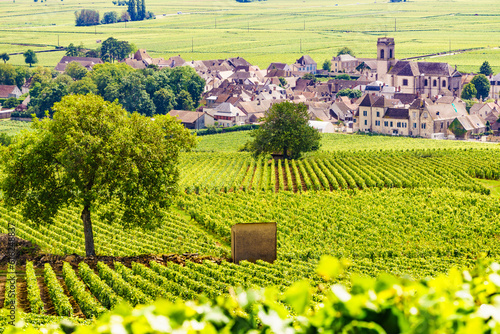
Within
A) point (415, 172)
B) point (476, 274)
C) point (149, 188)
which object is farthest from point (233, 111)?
point (476, 274)

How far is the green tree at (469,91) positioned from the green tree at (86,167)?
4665 inches

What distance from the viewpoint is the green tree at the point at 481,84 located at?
433 ft

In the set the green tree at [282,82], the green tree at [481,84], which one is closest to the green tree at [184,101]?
Result: the green tree at [282,82]

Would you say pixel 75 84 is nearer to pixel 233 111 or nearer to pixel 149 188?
pixel 233 111

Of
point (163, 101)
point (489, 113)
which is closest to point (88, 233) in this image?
point (163, 101)

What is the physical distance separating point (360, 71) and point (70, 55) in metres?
89.9

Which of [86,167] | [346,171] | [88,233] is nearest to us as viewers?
[86,167]

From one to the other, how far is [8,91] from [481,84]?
108 m

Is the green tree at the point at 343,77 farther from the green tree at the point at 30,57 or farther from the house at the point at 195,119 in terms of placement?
the green tree at the point at 30,57

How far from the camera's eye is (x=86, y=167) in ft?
78.0

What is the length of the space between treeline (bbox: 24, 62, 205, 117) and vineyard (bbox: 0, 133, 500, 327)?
57320 mm

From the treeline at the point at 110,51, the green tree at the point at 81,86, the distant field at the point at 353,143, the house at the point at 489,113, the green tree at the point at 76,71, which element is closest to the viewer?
the distant field at the point at 353,143

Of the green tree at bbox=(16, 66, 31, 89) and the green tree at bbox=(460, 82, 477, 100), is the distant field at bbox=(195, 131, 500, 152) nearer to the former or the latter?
the green tree at bbox=(460, 82, 477, 100)

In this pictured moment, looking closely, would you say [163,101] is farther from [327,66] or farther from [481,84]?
[327,66]
